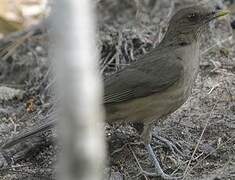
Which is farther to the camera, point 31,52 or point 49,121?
point 31,52

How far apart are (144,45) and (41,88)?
128 centimetres

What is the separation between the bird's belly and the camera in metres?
5.21

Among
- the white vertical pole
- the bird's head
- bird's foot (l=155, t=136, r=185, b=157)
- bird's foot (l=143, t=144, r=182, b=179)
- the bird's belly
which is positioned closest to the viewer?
the white vertical pole

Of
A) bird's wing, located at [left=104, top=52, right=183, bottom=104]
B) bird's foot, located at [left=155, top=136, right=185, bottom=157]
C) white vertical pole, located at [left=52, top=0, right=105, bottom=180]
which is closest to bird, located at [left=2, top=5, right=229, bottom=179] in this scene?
bird's wing, located at [left=104, top=52, right=183, bottom=104]

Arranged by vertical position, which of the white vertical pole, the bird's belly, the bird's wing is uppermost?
the white vertical pole

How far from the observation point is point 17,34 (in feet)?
25.6

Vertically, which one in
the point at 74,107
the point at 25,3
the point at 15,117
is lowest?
the point at 15,117

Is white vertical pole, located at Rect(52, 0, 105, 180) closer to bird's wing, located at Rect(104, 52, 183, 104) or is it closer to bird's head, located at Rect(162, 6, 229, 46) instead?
bird's wing, located at Rect(104, 52, 183, 104)

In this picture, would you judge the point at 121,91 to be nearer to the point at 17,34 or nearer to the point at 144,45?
the point at 144,45

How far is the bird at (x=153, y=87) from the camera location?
523cm

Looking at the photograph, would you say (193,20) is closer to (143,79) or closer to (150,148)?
(143,79)

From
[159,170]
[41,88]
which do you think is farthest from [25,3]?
[159,170]

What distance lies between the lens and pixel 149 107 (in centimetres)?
525

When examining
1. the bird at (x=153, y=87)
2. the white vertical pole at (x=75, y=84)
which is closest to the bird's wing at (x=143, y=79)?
the bird at (x=153, y=87)
